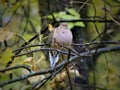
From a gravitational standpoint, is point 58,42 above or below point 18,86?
above

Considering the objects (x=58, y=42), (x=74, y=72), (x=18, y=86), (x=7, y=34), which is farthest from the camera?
(x=18, y=86)

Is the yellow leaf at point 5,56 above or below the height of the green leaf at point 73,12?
below

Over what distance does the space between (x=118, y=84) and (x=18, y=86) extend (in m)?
1.50

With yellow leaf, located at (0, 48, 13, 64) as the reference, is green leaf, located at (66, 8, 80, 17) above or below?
above

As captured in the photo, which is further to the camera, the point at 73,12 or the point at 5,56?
the point at 73,12

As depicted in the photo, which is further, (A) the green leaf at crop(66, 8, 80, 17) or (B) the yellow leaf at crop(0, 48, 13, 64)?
(A) the green leaf at crop(66, 8, 80, 17)

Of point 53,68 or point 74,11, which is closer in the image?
point 53,68

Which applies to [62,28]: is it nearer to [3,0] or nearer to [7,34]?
[7,34]

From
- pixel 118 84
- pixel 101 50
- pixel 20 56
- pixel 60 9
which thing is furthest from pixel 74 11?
pixel 118 84

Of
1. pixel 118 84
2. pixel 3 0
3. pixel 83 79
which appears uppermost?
pixel 3 0

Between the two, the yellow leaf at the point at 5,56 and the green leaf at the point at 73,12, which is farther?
the green leaf at the point at 73,12

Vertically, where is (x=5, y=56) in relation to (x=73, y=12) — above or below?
below

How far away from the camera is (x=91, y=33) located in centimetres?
330

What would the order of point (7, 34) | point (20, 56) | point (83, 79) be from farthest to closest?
point (83, 79)
point (20, 56)
point (7, 34)
